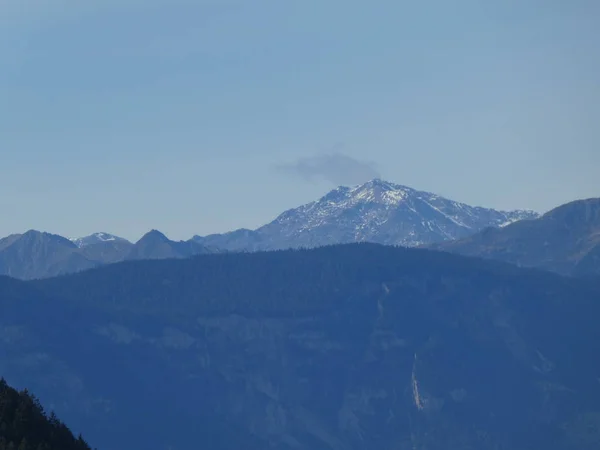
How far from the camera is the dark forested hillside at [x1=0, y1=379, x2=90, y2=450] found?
10581cm

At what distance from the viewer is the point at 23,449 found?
101 meters

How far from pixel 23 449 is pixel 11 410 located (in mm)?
9423

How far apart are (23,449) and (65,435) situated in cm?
1032

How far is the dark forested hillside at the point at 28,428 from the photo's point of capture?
347 ft

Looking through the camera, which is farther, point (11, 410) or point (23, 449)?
point (11, 410)

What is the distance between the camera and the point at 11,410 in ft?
363

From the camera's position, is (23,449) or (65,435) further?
(65,435)

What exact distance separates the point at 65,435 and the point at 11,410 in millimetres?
3914

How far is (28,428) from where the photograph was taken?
108562 mm
